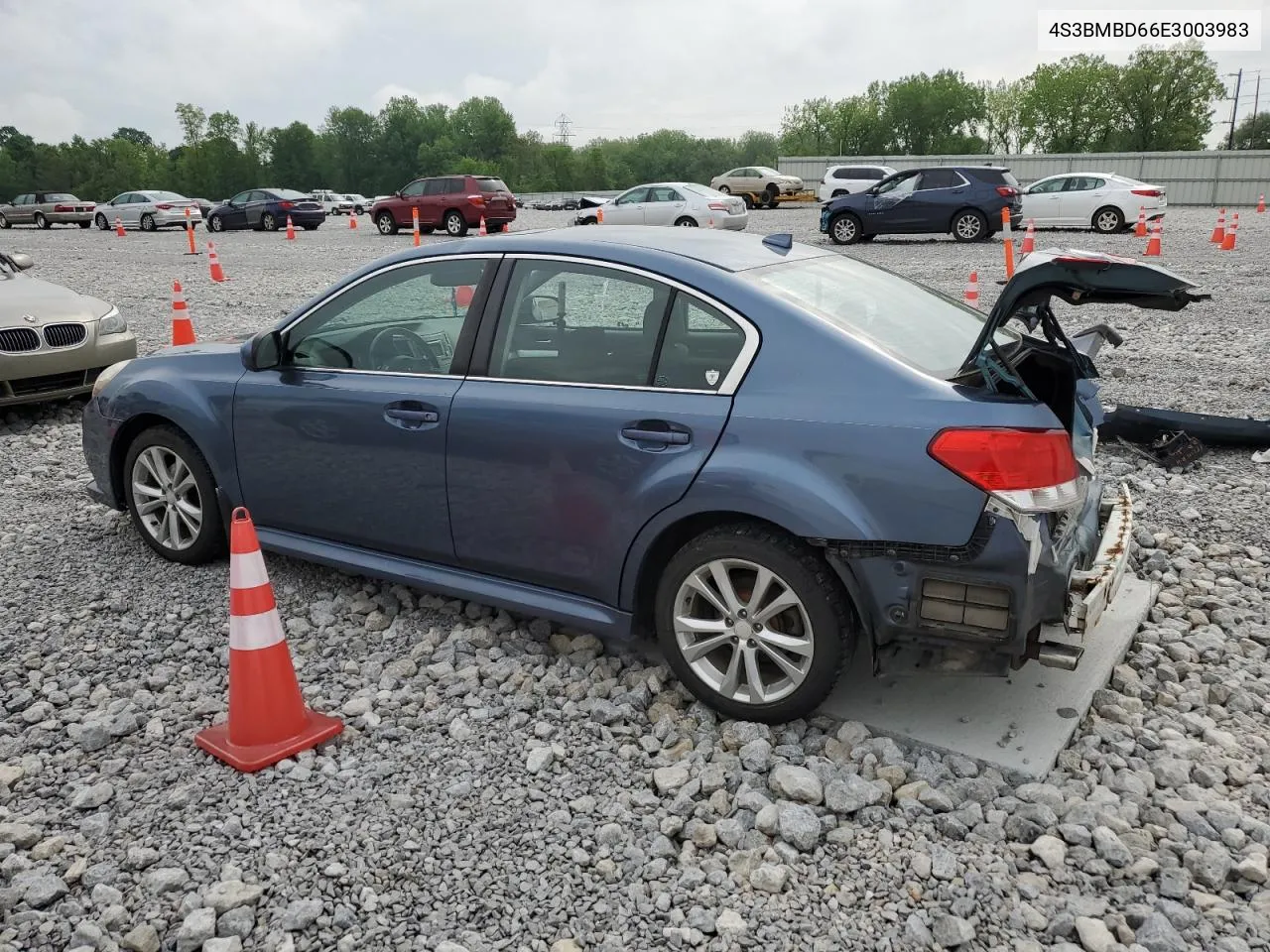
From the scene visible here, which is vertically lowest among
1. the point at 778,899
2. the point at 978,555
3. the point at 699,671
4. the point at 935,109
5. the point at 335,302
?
the point at 778,899

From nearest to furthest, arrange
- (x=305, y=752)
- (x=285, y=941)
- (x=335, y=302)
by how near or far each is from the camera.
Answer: (x=285, y=941)
(x=305, y=752)
(x=335, y=302)

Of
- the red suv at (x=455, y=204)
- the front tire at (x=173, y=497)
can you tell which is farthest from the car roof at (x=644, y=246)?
the red suv at (x=455, y=204)

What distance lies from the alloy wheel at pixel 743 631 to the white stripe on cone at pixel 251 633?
135 centimetres

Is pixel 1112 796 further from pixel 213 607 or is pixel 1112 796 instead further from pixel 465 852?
pixel 213 607

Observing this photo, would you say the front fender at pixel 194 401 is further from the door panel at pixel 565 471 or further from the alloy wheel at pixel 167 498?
the door panel at pixel 565 471

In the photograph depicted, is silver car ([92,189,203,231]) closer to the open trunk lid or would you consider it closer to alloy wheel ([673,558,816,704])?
alloy wheel ([673,558,816,704])

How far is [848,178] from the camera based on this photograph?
34.6 m

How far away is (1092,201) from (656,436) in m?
23.0

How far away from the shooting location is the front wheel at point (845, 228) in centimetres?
2189

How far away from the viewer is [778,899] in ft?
9.00

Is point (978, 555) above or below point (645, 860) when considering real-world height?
above

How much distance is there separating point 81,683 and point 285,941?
72.4 inches

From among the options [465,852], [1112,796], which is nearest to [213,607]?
[465,852]

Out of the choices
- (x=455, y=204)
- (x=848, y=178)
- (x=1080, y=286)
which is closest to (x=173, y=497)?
(x=1080, y=286)
